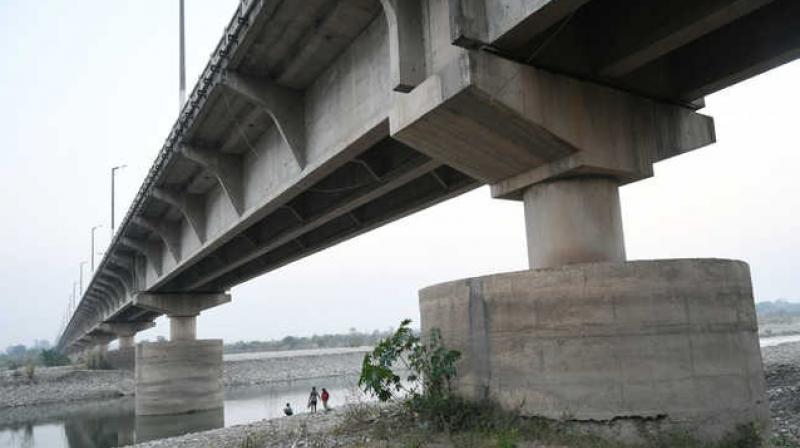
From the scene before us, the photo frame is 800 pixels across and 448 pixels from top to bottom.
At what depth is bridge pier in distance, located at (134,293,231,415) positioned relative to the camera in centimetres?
3612

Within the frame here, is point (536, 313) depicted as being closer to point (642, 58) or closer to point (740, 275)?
point (740, 275)

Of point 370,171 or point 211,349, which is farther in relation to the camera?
point 211,349

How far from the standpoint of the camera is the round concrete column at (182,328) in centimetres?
3853

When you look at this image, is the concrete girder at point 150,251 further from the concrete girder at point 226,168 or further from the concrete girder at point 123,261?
the concrete girder at point 226,168

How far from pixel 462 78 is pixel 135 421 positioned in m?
33.8

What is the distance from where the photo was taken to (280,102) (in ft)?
46.6

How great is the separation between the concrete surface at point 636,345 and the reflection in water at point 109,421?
16.6 m

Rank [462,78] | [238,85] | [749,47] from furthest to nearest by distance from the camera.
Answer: [238,85] < [749,47] < [462,78]

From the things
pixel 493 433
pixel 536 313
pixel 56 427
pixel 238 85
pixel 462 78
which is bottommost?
pixel 56 427

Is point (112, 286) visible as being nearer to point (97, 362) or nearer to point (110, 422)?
point (97, 362)

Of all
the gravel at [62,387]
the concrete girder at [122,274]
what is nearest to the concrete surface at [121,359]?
the gravel at [62,387]

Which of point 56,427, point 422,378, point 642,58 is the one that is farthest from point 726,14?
point 56,427

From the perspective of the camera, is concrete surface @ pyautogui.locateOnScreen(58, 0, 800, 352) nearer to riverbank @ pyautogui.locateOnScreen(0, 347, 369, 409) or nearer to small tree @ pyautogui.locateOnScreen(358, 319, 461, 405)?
small tree @ pyautogui.locateOnScreen(358, 319, 461, 405)

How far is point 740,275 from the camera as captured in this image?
8.52m
